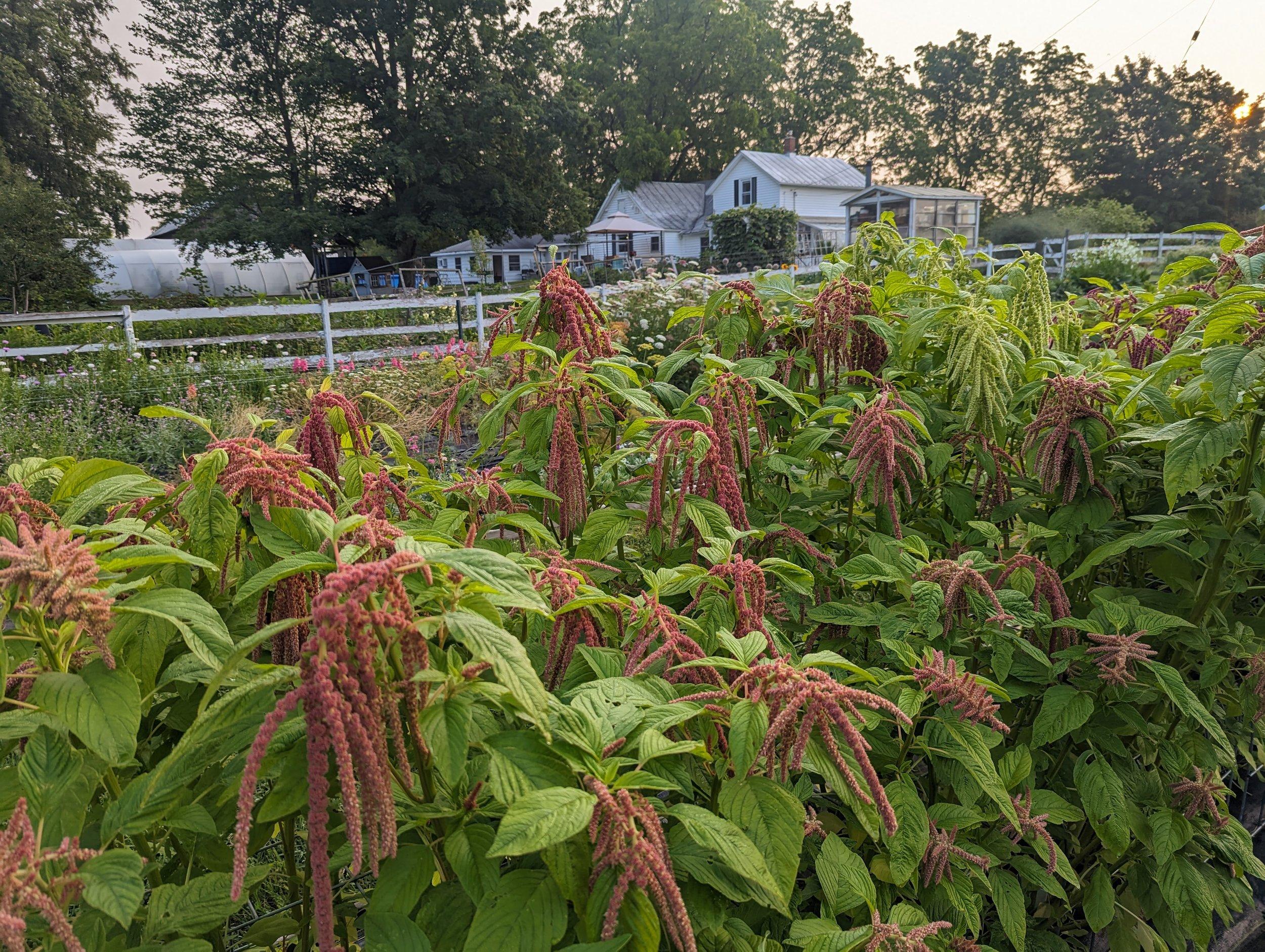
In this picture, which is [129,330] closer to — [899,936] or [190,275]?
[899,936]

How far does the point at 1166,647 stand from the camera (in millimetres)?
1909

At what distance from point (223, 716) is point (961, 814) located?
1262 millimetres

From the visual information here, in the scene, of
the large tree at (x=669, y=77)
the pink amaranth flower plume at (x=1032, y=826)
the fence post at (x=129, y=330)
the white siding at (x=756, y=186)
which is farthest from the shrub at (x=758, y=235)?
the pink amaranth flower plume at (x=1032, y=826)

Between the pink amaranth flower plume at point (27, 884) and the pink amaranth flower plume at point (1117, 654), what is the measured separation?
5.30 ft

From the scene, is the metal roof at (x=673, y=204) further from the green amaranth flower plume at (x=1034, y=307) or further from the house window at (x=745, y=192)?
the green amaranth flower plume at (x=1034, y=307)

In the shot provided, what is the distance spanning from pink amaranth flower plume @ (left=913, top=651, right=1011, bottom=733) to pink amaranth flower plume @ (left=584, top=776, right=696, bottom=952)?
640 mm

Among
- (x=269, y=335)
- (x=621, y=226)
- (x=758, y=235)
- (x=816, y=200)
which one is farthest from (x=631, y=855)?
(x=816, y=200)

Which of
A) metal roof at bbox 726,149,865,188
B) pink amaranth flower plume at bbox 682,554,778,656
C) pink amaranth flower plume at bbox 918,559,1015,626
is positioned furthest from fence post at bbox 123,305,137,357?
metal roof at bbox 726,149,865,188

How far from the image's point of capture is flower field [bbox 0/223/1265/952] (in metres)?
0.78

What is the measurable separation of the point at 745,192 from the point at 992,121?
82.6 ft

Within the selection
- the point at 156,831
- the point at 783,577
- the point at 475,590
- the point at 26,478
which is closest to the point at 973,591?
the point at 783,577

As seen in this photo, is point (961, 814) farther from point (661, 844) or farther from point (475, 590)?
point (475, 590)

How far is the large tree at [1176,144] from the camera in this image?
50531mm

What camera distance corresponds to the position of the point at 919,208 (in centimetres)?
3300
